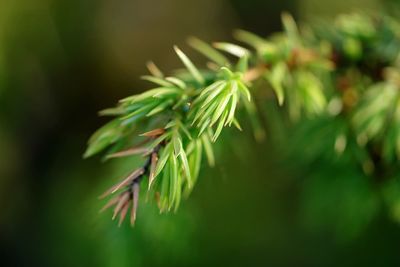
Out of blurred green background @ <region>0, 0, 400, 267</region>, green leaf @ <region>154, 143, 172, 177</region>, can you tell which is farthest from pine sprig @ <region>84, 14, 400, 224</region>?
blurred green background @ <region>0, 0, 400, 267</region>

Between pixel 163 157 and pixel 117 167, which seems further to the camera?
pixel 117 167

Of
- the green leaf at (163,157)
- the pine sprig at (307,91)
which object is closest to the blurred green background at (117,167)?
the pine sprig at (307,91)

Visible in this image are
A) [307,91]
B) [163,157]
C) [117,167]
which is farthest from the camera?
[117,167]

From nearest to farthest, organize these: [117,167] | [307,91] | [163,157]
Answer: [163,157] < [307,91] < [117,167]

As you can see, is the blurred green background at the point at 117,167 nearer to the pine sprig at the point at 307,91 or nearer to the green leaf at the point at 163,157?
the pine sprig at the point at 307,91

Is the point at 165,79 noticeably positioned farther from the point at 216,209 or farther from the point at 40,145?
the point at 40,145

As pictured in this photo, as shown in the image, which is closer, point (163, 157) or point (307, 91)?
point (163, 157)

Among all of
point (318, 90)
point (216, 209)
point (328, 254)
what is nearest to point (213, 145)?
point (318, 90)

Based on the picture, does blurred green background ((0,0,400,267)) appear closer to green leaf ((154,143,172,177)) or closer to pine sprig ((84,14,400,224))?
pine sprig ((84,14,400,224))
